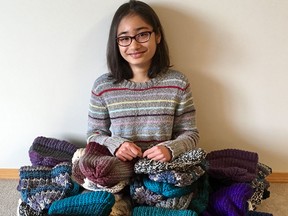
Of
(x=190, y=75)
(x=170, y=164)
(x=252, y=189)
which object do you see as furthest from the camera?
(x=190, y=75)

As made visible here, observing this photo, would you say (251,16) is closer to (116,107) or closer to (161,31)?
(161,31)

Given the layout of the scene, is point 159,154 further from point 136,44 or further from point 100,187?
point 136,44

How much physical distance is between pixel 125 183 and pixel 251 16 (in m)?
0.61

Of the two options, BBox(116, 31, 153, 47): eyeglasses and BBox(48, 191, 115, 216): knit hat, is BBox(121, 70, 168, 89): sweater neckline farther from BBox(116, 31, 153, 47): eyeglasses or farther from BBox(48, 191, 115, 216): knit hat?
BBox(48, 191, 115, 216): knit hat

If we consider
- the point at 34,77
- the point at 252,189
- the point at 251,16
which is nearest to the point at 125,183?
the point at 252,189

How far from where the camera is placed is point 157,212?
0.82m

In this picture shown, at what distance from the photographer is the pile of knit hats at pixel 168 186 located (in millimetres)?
834

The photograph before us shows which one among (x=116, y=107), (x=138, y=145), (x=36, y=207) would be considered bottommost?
(x=36, y=207)

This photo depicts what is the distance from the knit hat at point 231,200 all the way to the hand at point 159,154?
181 millimetres

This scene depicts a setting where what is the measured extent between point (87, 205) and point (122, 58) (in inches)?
17.7

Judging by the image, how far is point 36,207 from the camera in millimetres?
893

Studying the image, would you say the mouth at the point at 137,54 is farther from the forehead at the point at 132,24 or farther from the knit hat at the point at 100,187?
the knit hat at the point at 100,187

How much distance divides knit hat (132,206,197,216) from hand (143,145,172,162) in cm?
13

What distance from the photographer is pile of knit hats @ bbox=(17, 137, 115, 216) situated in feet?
2.63
